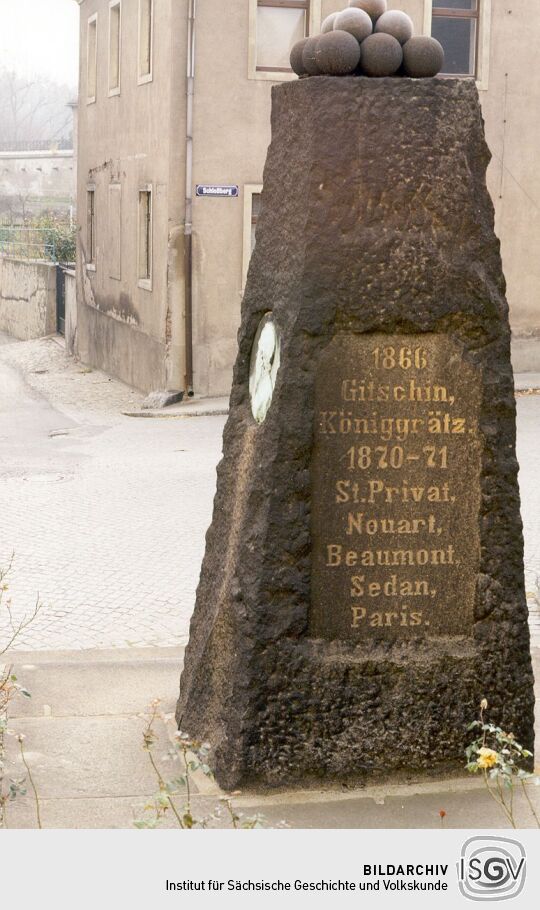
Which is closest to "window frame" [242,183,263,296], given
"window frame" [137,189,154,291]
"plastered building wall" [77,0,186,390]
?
"plastered building wall" [77,0,186,390]

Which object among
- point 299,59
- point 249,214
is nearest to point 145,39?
point 249,214

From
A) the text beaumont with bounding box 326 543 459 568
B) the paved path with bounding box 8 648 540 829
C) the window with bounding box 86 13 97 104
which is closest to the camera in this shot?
the paved path with bounding box 8 648 540 829

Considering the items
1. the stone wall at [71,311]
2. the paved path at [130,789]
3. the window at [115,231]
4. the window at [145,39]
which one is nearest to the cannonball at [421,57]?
the paved path at [130,789]

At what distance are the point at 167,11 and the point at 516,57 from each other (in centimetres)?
488

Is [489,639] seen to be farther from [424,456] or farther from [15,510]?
[15,510]

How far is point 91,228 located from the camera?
25.2m

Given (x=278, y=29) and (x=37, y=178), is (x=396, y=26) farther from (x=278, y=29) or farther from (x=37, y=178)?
(x=37, y=178)

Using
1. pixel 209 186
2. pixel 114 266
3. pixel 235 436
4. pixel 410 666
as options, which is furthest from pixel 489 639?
pixel 114 266

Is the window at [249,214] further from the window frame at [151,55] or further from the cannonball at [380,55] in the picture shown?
the cannonball at [380,55]

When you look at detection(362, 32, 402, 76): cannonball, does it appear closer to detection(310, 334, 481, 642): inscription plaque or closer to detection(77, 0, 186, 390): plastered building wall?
detection(310, 334, 481, 642): inscription plaque

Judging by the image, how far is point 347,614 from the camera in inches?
193

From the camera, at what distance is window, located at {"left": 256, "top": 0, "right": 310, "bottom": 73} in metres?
18.2

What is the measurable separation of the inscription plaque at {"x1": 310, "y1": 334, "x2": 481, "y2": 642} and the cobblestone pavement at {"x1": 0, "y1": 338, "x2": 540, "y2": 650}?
2600 millimetres

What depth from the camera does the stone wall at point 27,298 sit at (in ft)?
102
